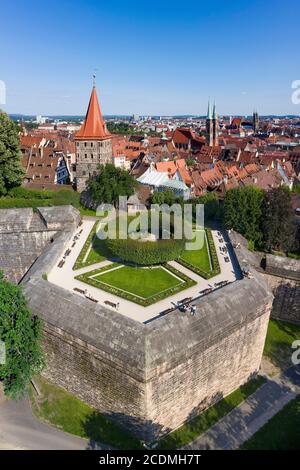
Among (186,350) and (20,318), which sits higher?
(20,318)

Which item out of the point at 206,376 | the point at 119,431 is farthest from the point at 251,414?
the point at 119,431

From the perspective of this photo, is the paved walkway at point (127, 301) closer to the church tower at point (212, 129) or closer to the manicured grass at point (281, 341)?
the manicured grass at point (281, 341)

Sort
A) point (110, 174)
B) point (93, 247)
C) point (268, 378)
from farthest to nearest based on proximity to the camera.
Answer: point (110, 174)
point (93, 247)
point (268, 378)

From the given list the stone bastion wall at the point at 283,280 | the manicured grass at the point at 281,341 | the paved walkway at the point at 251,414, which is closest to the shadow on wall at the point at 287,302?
the stone bastion wall at the point at 283,280

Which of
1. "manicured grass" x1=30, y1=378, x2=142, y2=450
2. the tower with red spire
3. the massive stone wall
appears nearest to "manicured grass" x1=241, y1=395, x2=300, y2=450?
"manicured grass" x1=30, y1=378, x2=142, y2=450

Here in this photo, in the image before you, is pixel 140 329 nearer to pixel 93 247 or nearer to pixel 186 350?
pixel 186 350

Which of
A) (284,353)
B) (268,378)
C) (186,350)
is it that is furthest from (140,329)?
(284,353)
